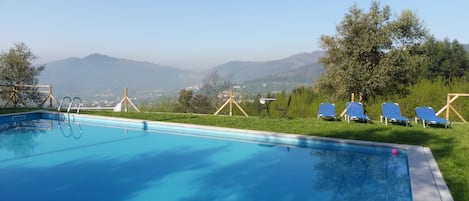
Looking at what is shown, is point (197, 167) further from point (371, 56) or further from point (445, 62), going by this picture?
point (445, 62)

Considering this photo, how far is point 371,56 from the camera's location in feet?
39.2

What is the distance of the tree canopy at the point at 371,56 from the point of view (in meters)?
11.3

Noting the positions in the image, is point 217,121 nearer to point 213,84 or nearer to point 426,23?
point 426,23

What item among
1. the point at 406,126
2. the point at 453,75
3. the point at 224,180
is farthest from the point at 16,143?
the point at 453,75

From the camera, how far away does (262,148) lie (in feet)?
27.2

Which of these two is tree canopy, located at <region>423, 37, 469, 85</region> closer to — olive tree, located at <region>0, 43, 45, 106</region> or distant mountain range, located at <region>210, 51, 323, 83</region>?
olive tree, located at <region>0, 43, 45, 106</region>

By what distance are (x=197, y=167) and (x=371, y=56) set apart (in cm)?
793

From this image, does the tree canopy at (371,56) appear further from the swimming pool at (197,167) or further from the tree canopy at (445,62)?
the tree canopy at (445,62)

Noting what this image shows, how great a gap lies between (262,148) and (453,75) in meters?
27.5

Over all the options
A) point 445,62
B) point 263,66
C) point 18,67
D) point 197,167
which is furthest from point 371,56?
point 263,66

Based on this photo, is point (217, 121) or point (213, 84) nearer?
point (217, 121)

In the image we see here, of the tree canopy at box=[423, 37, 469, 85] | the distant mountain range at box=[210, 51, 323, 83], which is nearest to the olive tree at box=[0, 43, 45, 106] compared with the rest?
the tree canopy at box=[423, 37, 469, 85]

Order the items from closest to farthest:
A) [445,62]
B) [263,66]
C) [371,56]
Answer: [371,56] → [445,62] → [263,66]

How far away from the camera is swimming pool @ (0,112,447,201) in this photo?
5277 millimetres
